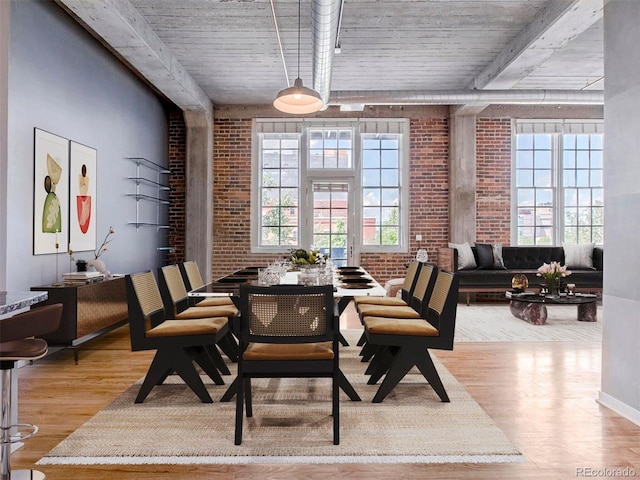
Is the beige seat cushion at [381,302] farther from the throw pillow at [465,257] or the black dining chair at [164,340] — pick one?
the throw pillow at [465,257]

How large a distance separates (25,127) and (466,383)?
445cm

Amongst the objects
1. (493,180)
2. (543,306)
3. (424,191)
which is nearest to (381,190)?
(424,191)

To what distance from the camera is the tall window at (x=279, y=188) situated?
9.18m

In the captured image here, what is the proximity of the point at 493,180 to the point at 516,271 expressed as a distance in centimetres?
185

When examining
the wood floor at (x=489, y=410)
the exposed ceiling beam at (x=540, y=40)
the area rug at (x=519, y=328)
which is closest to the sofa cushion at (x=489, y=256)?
the area rug at (x=519, y=328)

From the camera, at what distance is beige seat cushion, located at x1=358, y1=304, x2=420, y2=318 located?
A: 13.5 feet

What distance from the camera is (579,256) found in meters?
8.61

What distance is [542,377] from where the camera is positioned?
4125 mm

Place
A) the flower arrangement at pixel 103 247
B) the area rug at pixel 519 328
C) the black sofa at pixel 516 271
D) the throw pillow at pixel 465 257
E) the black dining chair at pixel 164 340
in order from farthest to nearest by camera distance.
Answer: the throw pillow at pixel 465 257
the black sofa at pixel 516 271
the flower arrangement at pixel 103 247
the area rug at pixel 519 328
the black dining chair at pixel 164 340

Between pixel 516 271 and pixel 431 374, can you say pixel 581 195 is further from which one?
pixel 431 374

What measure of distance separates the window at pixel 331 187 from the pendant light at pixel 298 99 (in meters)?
4.11

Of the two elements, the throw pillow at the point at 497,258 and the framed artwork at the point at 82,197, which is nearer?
the framed artwork at the point at 82,197

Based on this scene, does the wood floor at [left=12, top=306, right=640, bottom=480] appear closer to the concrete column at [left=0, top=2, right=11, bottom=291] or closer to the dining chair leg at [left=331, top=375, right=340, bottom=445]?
the dining chair leg at [left=331, top=375, right=340, bottom=445]

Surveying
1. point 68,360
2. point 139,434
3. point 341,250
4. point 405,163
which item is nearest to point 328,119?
point 405,163
